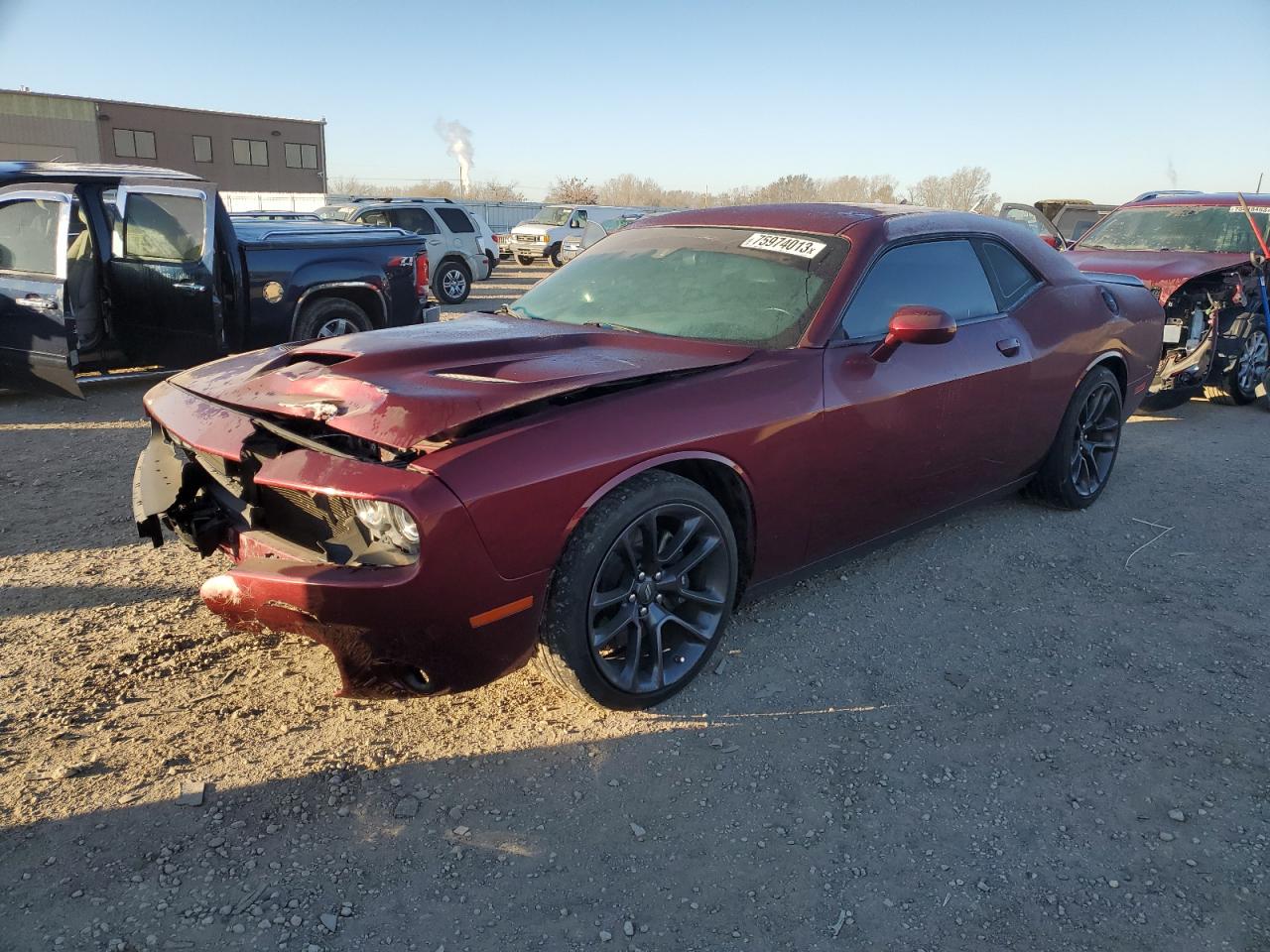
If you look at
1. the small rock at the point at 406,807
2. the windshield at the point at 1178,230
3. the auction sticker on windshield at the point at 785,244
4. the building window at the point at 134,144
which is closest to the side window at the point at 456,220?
the windshield at the point at 1178,230

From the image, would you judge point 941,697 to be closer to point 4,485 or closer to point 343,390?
point 343,390

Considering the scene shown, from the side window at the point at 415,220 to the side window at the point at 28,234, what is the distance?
28.3ft

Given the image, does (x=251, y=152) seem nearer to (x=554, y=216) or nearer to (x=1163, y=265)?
(x=554, y=216)

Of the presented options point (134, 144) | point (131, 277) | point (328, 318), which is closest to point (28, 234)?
point (131, 277)

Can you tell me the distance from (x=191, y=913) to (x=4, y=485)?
396 centimetres

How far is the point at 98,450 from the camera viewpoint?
5707mm

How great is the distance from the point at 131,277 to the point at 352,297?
1741 millimetres

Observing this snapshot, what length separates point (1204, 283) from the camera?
7.81m

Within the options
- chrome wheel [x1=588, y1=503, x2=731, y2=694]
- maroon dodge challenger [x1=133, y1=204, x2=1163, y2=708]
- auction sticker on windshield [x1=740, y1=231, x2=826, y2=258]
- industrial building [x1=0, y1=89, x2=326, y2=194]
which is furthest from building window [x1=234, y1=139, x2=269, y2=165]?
chrome wheel [x1=588, y1=503, x2=731, y2=694]

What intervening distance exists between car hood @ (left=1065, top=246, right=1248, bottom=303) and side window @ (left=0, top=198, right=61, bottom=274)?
803cm

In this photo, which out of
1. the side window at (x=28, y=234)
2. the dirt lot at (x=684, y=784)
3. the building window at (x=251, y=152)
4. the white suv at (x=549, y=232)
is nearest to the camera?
the dirt lot at (x=684, y=784)

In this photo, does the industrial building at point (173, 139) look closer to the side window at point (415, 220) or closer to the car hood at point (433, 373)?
the side window at point (415, 220)

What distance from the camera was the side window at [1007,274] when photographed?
13.9 feet

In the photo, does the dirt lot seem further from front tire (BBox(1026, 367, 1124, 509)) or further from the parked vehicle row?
the parked vehicle row
